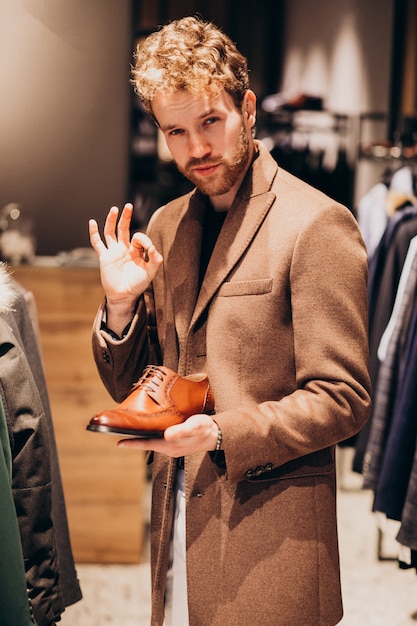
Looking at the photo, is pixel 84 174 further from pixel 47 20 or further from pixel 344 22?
pixel 344 22

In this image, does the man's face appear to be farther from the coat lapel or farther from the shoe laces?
the shoe laces

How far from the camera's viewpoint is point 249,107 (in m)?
1.54

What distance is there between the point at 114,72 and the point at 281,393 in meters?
2.47

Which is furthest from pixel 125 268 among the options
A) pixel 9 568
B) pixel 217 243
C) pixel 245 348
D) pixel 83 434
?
pixel 83 434

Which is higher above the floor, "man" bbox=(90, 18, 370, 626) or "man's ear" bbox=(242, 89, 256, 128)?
"man's ear" bbox=(242, 89, 256, 128)

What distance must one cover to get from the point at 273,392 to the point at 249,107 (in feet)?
1.79

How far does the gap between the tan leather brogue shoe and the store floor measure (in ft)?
5.79

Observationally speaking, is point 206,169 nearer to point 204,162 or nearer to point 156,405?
point 204,162

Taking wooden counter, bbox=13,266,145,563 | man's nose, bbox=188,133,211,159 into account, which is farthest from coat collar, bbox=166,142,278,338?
wooden counter, bbox=13,266,145,563

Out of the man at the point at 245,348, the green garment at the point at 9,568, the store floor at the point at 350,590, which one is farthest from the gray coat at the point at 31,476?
the store floor at the point at 350,590

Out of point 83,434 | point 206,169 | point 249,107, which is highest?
point 249,107

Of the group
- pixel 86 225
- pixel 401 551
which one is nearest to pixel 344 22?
pixel 86 225

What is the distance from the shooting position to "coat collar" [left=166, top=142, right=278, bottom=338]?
147cm

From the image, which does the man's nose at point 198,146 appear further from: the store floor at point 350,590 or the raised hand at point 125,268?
the store floor at point 350,590
